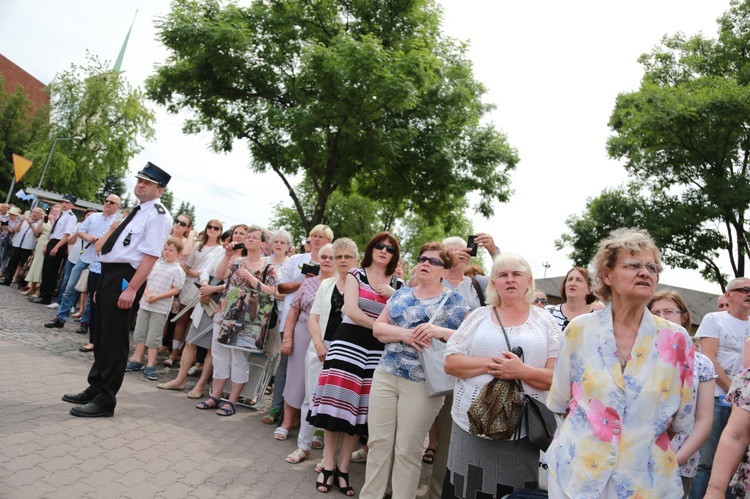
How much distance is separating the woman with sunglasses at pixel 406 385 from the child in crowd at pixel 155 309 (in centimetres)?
422

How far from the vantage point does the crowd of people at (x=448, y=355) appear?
2.34m

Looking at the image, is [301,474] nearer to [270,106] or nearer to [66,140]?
[270,106]

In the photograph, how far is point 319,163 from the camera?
17406 mm

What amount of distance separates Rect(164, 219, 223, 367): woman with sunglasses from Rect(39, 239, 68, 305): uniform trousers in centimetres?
483

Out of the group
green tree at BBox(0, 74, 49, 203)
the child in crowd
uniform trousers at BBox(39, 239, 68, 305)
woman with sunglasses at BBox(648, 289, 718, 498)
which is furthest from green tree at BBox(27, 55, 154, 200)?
woman with sunglasses at BBox(648, 289, 718, 498)

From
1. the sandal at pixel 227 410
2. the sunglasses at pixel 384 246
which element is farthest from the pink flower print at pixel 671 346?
the sandal at pixel 227 410

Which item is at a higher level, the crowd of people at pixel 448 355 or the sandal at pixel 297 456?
the crowd of people at pixel 448 355

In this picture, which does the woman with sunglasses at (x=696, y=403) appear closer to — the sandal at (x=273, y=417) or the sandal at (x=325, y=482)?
the sandal at (x=325, y=482)

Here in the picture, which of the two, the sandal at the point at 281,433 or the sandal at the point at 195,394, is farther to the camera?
the sandal at the point at 195,394

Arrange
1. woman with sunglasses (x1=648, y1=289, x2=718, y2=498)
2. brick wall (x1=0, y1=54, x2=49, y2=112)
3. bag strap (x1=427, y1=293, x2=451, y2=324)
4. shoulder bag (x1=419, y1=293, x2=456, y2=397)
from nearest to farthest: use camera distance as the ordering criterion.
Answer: woman with sunglasses (x1=648, y1=289, x2=718, y2=498), shoulder bag (x1=419, y1=293, x2=456, y2=397), bag strap (x1=427, y1=293, x2=451, y2=324), brick wall (x1=0, y1=54, x2=49, y2=112)

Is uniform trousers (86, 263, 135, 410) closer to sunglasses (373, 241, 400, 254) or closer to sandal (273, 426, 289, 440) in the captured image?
sandal (273, 426, 289, 440)

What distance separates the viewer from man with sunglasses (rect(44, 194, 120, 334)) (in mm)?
8984

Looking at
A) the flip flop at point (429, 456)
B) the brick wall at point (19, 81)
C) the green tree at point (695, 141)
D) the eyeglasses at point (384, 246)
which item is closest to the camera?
the eyeglasses at point (384, 246)

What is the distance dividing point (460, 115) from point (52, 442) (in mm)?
15946
